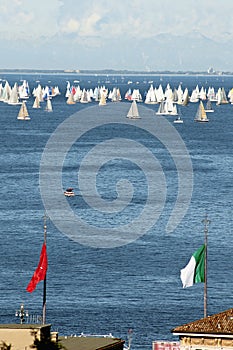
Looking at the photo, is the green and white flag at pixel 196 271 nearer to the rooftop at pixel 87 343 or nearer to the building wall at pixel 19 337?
the rooftop at pixel 87 343

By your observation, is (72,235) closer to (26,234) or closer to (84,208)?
(26,234)

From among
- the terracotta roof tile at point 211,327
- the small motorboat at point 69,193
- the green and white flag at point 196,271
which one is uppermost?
the small motorboat at point 69,193

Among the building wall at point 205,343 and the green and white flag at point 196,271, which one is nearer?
the building wall at point 205,343

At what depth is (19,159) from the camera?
655ft

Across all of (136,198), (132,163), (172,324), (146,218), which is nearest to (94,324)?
(172,324)

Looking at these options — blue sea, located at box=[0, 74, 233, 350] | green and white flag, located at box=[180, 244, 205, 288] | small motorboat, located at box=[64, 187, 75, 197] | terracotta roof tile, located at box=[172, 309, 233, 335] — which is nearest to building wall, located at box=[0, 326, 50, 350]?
terracotta roof tile, located at box=[172, 309, 233, 335]

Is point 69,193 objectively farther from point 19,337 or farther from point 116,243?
point 19,337

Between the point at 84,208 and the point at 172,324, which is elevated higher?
the point at 84,208

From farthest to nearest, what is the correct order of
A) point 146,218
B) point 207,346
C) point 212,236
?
point 146,218 < point 212,236 < point 207,346

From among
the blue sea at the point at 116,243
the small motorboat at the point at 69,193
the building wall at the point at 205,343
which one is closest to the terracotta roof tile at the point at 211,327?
the building wall at the point at 205,343

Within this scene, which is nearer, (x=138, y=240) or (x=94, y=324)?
(x=94, y=324)

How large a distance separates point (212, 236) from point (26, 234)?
51.8 ft

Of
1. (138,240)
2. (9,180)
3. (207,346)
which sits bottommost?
(207,346)

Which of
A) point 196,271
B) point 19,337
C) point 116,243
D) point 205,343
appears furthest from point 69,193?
point 19,337
